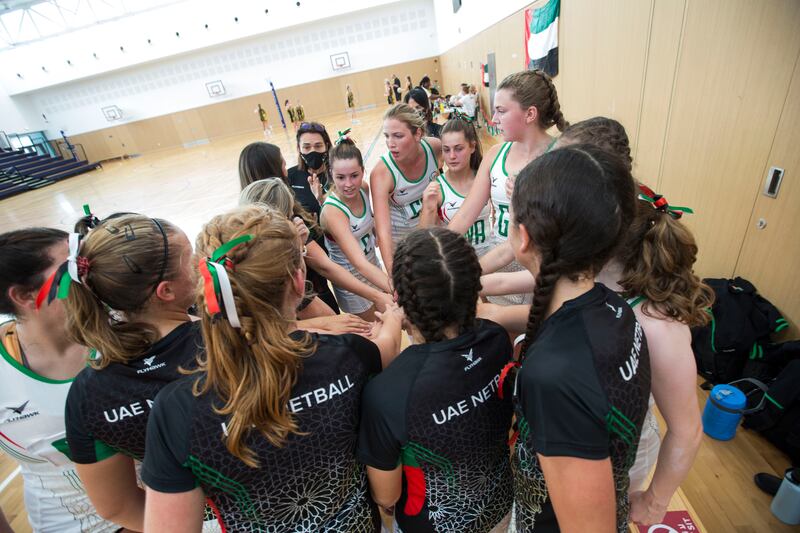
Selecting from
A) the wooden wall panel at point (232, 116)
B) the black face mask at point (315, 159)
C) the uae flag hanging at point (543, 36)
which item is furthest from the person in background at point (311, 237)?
the wooden wall panel at point (232, 116)

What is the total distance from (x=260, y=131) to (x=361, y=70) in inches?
273

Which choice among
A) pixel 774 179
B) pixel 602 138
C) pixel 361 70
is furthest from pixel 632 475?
pixel 361 70

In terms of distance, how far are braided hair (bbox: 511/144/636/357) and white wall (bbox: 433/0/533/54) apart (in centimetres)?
613

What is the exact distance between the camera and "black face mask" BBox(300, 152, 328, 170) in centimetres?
298

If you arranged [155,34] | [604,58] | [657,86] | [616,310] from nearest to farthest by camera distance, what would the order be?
[616,310], [657,86], [604,58], [155,34]

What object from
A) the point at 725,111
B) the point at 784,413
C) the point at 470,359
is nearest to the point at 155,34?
the point at 725,111

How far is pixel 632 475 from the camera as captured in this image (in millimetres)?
1233

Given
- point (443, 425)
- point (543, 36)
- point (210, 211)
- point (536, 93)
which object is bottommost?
point (210, 211)

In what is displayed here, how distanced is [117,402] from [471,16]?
40.7 ft

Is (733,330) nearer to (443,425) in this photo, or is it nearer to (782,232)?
(782,232)

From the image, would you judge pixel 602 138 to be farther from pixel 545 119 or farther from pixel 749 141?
pixel 749 141

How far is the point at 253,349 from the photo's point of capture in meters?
0.85

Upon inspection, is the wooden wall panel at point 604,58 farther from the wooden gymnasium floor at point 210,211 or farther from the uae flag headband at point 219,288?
the uae flag headband at point 219,288

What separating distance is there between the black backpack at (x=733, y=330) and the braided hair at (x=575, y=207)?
2115 mm
